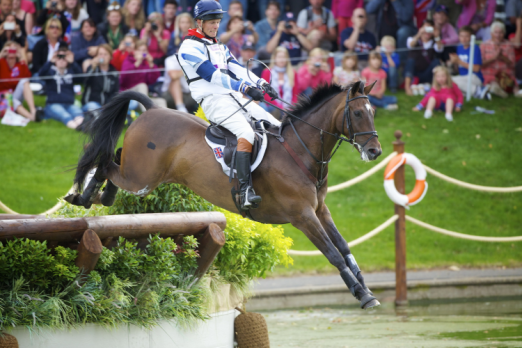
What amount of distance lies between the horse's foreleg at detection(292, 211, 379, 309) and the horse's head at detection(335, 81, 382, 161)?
627 millimetres

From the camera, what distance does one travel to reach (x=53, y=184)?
10.1 meters

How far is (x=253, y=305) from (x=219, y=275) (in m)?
2.67

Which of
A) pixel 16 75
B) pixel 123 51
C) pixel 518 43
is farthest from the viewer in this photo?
pixel 518 43

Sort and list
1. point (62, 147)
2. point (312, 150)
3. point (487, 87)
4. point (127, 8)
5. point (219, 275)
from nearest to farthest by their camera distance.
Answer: point (312, 150) → point (219, 275) → point (62, 147) → point (127, 8) → point (487, 87)

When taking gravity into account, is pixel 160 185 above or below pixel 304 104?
below

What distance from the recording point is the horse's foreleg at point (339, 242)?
486cm

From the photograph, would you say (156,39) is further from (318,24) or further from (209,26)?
(209,26)

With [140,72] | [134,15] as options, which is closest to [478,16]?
[134,15]

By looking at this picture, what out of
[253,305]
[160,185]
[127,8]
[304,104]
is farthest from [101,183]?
[127,8]

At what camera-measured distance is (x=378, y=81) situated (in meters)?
11.9

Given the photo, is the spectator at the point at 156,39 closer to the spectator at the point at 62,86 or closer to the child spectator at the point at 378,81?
the spectator at the point at 62,86

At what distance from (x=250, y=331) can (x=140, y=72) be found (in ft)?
22.4

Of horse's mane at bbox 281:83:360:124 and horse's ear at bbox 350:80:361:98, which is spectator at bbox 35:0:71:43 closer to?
horse's mane at bbox 281:83:360:124

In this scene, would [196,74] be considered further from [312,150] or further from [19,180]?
[19,180]
